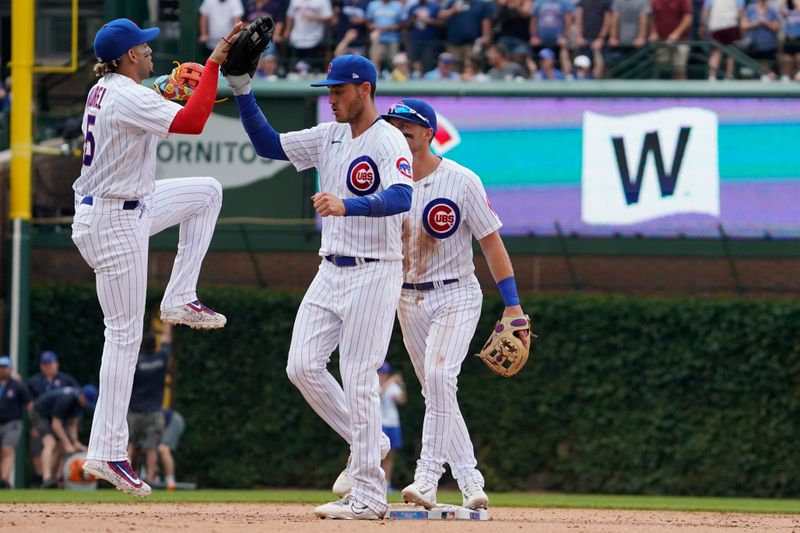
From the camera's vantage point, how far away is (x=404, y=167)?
750 cm

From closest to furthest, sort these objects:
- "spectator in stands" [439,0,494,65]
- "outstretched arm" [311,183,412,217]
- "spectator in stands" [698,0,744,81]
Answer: "outstretched arm" [311,183,412,217] → "spectator in stands" [698,0,744,81] → "spectator in stands" [439,0,494,65]

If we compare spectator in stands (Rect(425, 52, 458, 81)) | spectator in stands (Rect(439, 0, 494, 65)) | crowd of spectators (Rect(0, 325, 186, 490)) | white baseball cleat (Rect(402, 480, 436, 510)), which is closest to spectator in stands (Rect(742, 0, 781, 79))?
spectator in stands (Rect(439, 0, 494, 65))

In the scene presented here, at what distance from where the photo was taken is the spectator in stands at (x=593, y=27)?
717 inches

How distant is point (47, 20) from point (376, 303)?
10.6 meters

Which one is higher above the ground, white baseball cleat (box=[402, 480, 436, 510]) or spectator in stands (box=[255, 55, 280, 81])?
spectator in stands (box=[255, 55, 280, 81])

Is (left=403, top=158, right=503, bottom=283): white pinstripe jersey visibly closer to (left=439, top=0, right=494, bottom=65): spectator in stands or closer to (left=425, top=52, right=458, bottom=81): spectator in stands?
(left=425, top=52, right=458, bottom=81): spectator in stands

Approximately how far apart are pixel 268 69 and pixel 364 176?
446 inches

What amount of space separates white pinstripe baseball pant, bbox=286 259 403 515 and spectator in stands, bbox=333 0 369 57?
36.5 feet

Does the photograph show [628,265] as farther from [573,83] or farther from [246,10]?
[246,10]

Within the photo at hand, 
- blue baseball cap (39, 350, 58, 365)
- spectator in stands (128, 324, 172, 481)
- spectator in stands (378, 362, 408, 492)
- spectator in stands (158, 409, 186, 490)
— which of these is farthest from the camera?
blue baseball cap (39, 350, 58, 365)

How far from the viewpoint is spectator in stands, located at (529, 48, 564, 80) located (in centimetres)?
1812

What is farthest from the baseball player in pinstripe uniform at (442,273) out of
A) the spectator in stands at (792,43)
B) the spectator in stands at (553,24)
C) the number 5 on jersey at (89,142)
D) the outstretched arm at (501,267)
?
the spectator in stands at (792,43)

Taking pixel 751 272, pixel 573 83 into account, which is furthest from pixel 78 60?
pixel 751 272

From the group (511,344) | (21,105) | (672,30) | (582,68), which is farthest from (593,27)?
(511,344)
